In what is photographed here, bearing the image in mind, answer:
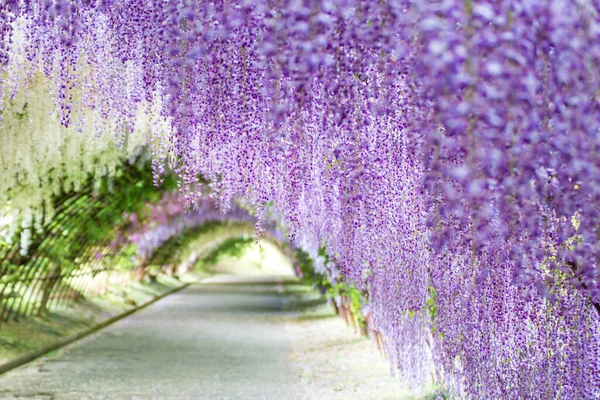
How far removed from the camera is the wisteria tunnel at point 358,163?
2271 mm

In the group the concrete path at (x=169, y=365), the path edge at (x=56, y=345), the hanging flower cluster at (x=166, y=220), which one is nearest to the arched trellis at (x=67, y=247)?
the path edge at (x=56, y=345)

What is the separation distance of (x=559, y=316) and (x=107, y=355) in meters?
8.87

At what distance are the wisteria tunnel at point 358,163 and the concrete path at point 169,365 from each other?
0.08 meters

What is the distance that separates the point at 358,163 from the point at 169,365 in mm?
7410

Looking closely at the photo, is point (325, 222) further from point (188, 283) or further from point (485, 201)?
point (188, 283)

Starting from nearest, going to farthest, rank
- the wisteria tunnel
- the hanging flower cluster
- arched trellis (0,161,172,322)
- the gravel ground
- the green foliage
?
the wisteria tunnel → the gravel ground → arched trellis (0,161,172,322) → the hanging flower cluster → the green foliage

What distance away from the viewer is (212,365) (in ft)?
35.9

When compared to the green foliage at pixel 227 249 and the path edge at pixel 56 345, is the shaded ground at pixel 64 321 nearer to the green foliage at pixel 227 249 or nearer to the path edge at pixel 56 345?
the path edge at pixel 56 345

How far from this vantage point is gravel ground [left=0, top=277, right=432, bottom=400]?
348 inches

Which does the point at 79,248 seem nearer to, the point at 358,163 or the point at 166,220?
the point at 166,220

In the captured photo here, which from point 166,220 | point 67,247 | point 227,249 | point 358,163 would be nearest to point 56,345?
point 67,247

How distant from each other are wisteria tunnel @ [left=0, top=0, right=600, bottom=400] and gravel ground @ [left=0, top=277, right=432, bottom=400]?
0.07 metres

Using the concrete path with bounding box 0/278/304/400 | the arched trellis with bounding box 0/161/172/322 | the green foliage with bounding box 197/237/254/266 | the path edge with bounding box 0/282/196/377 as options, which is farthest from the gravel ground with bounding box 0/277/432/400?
the green foliage with bounding box 197/237/254/266

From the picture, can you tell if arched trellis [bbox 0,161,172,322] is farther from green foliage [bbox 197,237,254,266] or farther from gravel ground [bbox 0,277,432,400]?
green foliage [bbox 197,237,254,266]
